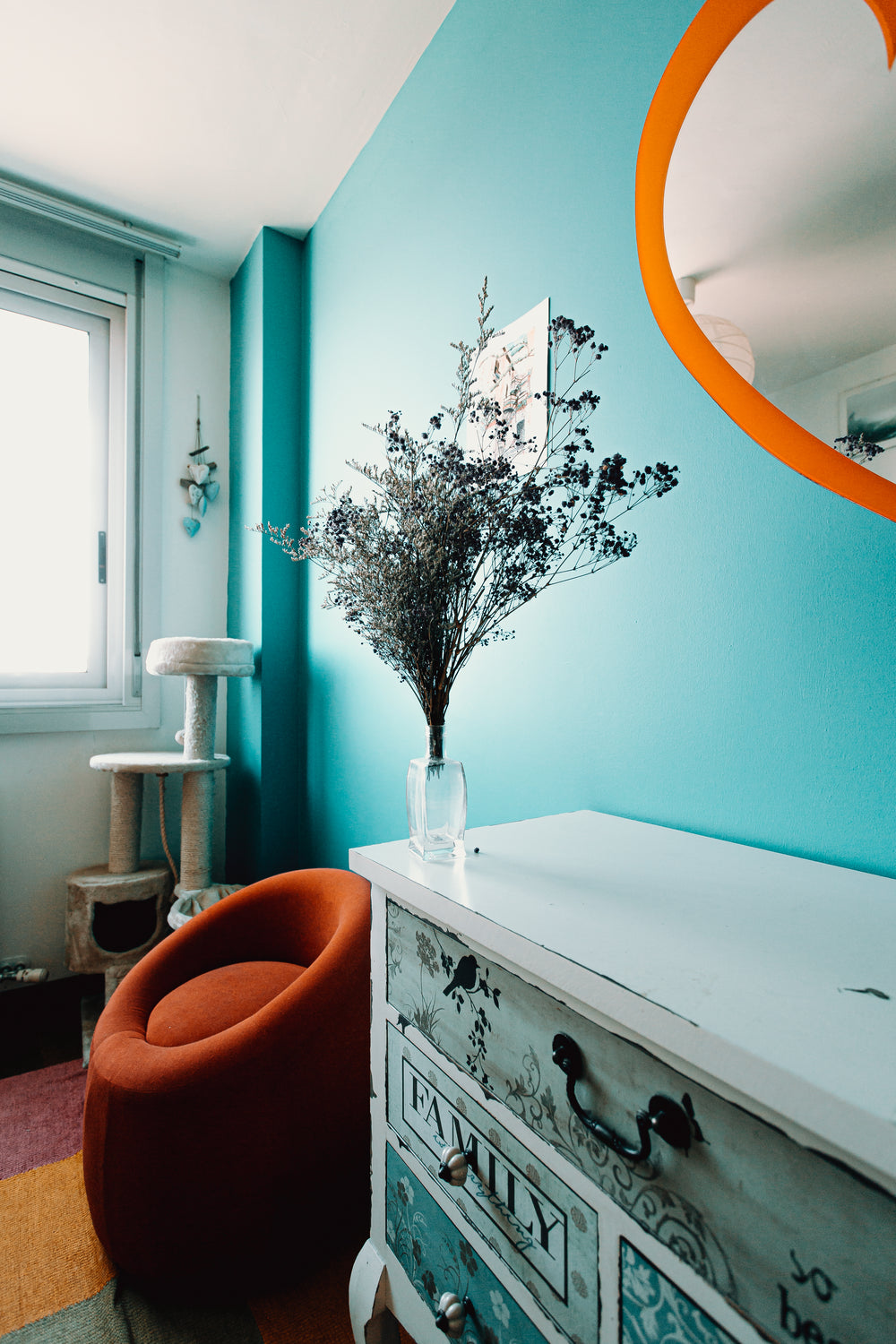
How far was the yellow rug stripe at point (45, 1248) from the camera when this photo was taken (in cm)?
108

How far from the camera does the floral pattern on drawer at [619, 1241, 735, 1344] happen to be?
1.42ft

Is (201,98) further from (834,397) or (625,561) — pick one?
(834,397)

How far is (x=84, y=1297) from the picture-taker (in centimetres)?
109

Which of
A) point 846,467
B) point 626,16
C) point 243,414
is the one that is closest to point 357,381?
point 243,414

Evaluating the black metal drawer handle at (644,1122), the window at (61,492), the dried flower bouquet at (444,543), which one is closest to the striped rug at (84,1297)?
the black metal drawer handle at (644,1122)

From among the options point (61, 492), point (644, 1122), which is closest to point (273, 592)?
point (61, 492)

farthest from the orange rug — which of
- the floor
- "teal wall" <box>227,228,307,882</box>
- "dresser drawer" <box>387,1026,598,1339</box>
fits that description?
"teal wall" <box>227,228,307,882</box>

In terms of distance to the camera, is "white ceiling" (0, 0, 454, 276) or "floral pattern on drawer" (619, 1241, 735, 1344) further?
"white ceiling" (0, 0, 454, 276)

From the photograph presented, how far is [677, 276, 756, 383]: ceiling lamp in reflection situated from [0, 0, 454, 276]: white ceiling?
4.18 feet

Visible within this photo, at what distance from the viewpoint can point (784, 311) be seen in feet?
2.75

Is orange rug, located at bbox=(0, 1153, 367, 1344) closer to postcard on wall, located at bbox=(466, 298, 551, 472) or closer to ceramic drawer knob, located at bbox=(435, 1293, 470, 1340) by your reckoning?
ceramic drawer knob, located at bbox=(435, 1293, 470, 1340)

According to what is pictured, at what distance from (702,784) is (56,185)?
286 cm

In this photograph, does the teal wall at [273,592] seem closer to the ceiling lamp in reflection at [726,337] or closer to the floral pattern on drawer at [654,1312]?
the ceiling lamp in reflection at [726,337]

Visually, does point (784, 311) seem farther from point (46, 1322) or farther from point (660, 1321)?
point (46, 1322)
